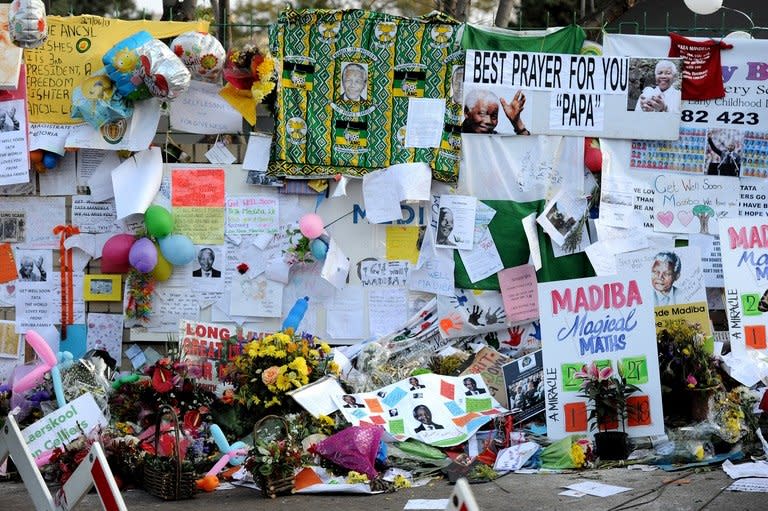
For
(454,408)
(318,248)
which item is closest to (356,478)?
(454,408)

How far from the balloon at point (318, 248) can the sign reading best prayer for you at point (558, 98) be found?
1.54m

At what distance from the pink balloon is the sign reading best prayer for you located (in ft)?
12.6

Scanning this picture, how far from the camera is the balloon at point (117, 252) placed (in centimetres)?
1005

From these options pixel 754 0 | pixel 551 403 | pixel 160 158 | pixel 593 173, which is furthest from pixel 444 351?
pixel 754 0

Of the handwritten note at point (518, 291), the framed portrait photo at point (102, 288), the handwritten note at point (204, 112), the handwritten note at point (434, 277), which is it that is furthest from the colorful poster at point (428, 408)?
the handwritten note at point (204, 112)

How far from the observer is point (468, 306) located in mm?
10289

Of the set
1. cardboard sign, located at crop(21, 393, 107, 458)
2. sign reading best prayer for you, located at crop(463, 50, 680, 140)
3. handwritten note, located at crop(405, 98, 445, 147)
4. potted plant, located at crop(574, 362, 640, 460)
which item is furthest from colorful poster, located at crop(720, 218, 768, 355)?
cardboard sign, located at crop(21, 393, 107, 458)

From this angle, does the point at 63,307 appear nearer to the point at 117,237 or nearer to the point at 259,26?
the point at 117,237

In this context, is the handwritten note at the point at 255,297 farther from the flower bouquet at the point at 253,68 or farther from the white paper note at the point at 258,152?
the flower bouquet at the point at 253,68

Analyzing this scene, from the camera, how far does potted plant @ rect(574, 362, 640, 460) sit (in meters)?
8.77

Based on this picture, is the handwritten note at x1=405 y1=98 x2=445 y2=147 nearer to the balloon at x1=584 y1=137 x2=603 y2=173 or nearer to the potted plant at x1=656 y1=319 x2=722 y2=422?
the balloon at x1=584 y1=137 x2=603 y2=173

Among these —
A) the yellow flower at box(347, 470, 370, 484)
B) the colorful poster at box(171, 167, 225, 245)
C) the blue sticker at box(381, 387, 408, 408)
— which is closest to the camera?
the yellow flower at box(347, 470, 370, 484)

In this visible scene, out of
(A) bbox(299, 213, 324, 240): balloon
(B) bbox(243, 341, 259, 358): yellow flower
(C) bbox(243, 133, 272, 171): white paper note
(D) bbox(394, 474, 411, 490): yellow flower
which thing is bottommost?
(D) bbox(394, 474, 411, 490): yellow flower

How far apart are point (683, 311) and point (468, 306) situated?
178cm
